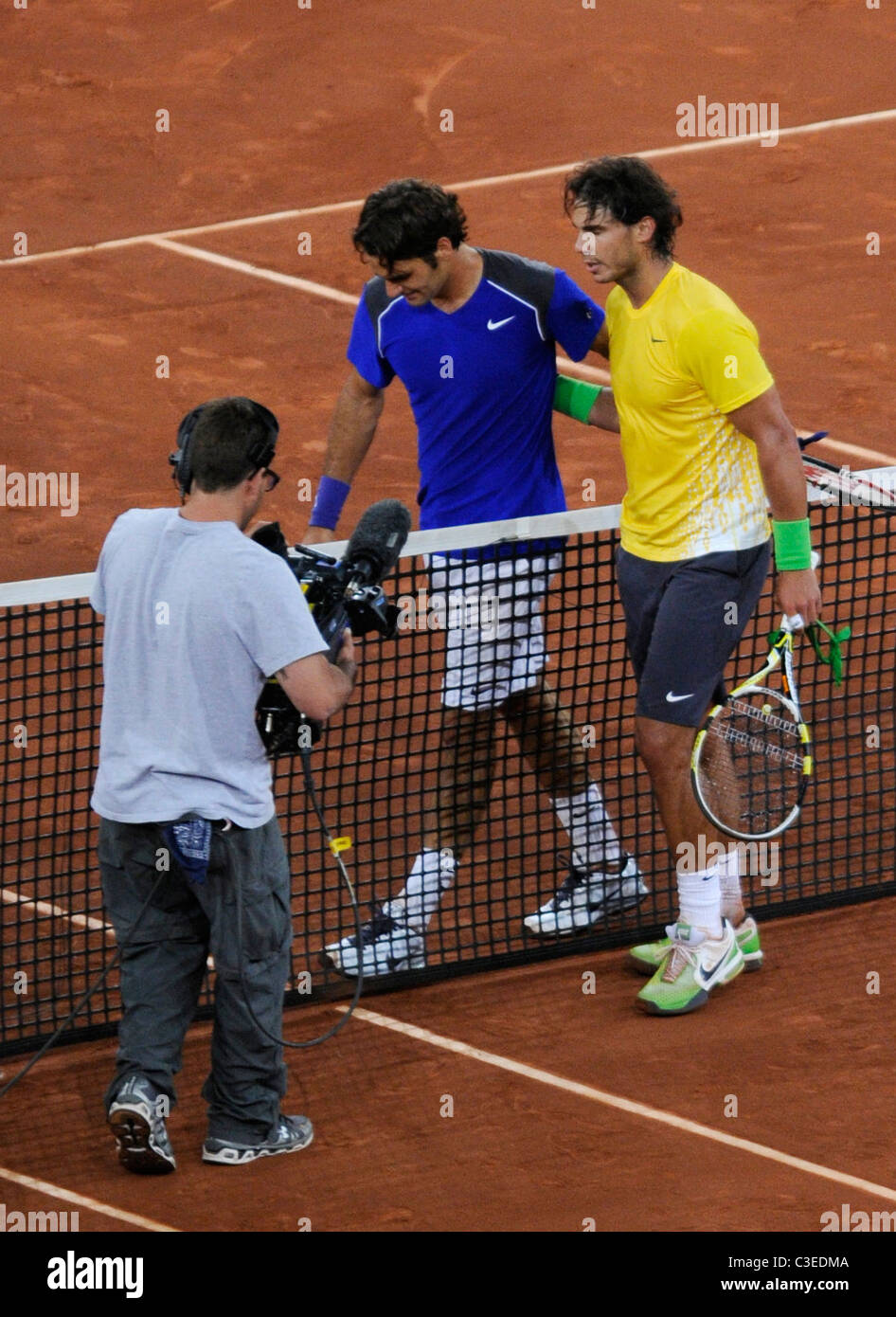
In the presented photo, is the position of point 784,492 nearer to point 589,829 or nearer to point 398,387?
point 589,829

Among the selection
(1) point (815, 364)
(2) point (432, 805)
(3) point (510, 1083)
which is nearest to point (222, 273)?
(1) point (815, 364)

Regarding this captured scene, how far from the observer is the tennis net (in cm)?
673

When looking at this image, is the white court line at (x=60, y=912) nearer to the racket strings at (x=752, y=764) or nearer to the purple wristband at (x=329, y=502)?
the purple wristband at (x=329, y=502)

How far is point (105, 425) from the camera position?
36.2ft

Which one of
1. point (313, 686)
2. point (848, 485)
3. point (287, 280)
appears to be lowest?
point (313, 686)

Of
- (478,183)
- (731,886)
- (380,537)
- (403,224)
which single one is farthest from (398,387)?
(380,537)

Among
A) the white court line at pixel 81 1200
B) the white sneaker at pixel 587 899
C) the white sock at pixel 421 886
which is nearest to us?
the white court line at pixel 81 1200

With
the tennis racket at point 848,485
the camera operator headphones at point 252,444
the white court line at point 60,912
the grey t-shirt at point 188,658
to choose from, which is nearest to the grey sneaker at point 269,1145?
the grey t-shirt at point 188,658

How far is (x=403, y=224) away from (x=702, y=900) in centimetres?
226

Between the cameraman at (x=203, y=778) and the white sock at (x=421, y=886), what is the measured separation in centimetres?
114

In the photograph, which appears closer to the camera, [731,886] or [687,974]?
[687,974]

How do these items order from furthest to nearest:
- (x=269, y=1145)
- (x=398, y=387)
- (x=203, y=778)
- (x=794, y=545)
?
(x=398, y=387) < (x=794, y=545) < (x=269, y=1145) < (x=203, y=778)

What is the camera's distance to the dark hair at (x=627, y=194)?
6.22 m

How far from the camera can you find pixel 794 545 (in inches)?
240
